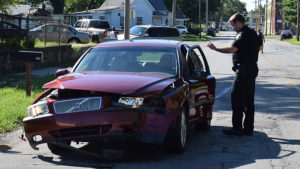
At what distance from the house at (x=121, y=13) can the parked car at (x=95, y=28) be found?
24.2 m

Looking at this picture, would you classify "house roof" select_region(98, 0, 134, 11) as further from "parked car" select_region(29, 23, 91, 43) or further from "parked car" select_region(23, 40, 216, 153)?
"parked car" select_region(23, 40, 216, 153)

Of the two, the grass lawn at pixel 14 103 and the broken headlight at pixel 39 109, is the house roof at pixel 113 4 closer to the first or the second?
the grass lawn at pixel 14 103

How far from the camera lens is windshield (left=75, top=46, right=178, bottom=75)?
7211 mm

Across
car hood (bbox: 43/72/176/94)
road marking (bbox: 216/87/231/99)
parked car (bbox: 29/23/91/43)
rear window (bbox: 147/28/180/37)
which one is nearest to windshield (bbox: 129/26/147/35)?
rear window (bbox: 147/28/180/37)

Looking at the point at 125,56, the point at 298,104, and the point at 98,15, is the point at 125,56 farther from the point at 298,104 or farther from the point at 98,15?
the point at 98,15

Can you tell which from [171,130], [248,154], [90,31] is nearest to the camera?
[171,130]

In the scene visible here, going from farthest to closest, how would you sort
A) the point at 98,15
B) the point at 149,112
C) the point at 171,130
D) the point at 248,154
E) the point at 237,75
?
the point at 98,15, the point at 237,75, the point at 248,154, the point at 171,130, the point at 149,112

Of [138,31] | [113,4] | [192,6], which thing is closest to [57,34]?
[138,31]

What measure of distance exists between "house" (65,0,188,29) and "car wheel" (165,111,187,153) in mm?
56602

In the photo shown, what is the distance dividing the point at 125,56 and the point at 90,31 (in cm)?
2900

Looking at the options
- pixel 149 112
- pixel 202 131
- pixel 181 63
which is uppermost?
pixel 181 63

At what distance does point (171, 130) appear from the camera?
6.24 m

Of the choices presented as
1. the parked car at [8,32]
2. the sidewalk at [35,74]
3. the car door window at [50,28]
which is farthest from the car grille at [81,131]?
the car door window at [50,28]

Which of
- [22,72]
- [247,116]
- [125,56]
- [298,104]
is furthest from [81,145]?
[22,72]
